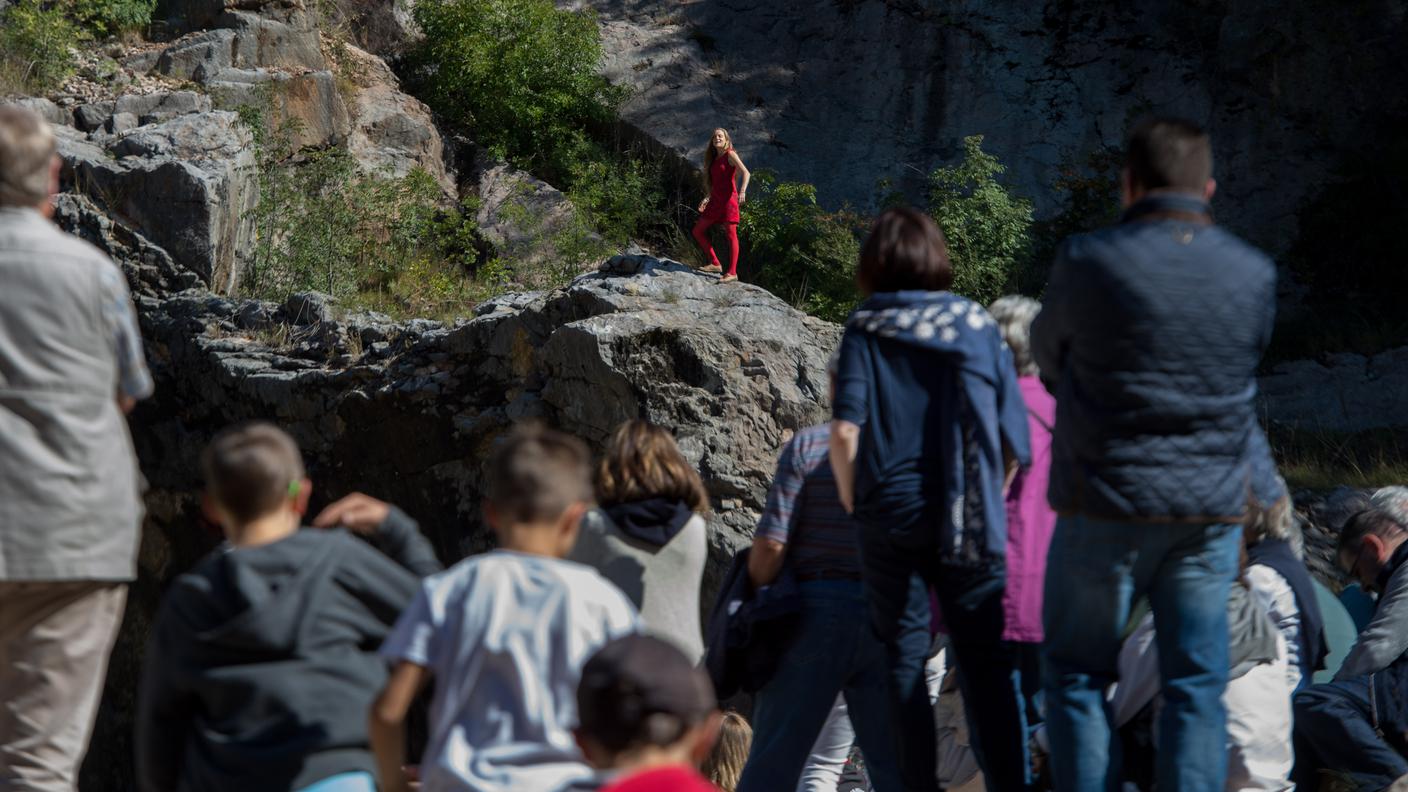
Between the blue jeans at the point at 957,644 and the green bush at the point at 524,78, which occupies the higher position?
the green bush at the point at 524,78

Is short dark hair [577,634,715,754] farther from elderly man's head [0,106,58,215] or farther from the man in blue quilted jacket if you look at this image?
elderly man's head [0,106,58,215]

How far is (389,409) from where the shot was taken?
7.08 m

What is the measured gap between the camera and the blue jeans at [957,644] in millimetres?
3455

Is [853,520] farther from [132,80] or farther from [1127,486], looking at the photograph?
[132,80]

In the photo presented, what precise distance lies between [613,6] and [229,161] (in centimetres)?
785

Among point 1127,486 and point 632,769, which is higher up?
point 1127,486

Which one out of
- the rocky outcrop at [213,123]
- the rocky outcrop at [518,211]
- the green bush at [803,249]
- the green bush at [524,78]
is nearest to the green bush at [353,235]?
the rocky outcrop at [213,123]

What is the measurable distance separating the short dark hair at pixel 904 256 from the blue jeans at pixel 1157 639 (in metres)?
0.78

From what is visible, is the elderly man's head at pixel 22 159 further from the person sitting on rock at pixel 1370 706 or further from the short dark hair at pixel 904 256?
the person sitting on rock at pixel 1370 706

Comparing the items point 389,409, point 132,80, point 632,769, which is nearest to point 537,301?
point 389,409

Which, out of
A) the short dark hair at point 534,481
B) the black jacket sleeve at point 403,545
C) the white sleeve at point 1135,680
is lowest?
the white sleeve at point 1135,680

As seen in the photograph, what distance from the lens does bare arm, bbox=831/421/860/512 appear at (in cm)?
344

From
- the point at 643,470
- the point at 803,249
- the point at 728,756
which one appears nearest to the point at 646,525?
the point at 643,470

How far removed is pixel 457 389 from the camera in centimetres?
693
